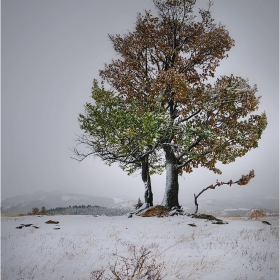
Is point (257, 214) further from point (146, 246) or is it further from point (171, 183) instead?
point (146, 246)

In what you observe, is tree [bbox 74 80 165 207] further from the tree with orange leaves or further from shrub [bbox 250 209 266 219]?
shrub [bbox 250 209 266 219]

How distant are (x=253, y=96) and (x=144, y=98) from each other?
7.26 meters

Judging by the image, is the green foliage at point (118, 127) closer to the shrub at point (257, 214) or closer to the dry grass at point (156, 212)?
the dry grass at point (156, 212)

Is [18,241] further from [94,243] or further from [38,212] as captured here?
[38,212]

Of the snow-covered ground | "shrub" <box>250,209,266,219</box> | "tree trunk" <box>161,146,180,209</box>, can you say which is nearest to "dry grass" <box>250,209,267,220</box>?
"shrub" <box>250,209,266,219</box>

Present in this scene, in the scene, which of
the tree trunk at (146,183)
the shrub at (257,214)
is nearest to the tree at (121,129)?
the tree trunk at (146,183)

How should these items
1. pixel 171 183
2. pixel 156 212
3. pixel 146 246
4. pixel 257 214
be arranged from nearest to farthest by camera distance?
pixel 146 246 < pixel 156 212 < pixel 171 183 < pixel 257 214

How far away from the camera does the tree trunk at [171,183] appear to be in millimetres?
17016

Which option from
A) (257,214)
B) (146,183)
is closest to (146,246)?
(146,183)

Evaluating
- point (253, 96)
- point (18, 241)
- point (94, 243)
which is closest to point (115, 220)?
point (94, 243)

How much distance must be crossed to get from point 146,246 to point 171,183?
8401 mm

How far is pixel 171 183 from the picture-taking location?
1722 cm

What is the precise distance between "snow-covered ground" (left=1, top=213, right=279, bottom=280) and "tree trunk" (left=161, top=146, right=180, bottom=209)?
3.84 meters

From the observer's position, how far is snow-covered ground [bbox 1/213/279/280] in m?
6.90
